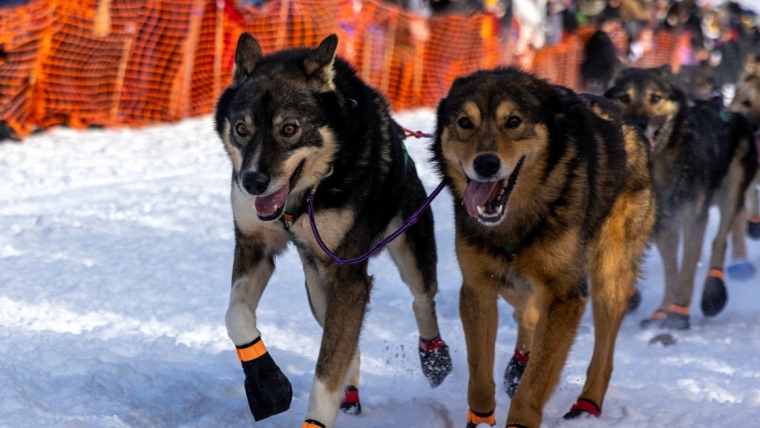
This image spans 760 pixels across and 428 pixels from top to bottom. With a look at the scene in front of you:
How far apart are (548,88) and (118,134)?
5559 millimetres

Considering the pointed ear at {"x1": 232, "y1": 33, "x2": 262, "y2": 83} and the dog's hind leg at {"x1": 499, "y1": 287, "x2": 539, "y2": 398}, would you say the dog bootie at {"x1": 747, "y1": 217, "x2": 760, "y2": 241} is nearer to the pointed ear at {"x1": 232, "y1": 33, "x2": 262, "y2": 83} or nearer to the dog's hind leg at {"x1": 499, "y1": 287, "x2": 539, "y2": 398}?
the dog's hind leg at {"x1": 499, "y1": 287, "x2": 539, "y2": 398}

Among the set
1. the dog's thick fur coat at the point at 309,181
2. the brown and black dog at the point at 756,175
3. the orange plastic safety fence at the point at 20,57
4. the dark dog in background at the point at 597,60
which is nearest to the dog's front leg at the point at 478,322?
the dog's thick fur coat at the point at 309,181

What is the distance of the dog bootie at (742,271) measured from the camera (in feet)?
20.3

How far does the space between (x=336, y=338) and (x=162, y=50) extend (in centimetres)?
593

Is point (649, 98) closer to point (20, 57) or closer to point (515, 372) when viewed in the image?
point (515, 372)

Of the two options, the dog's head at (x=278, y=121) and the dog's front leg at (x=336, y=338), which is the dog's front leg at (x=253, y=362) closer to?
the dog's front leg at (x=336, y=338)

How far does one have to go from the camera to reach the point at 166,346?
4.12 meters

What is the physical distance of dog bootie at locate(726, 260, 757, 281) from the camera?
620cm

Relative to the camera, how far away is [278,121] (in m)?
3.05

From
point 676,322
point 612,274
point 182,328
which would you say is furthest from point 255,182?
point 676,322

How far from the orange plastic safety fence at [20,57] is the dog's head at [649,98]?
186 inches

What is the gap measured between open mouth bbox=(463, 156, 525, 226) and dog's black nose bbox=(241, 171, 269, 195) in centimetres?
67

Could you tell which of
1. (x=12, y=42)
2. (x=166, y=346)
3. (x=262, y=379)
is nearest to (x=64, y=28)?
(x=12, y=42)

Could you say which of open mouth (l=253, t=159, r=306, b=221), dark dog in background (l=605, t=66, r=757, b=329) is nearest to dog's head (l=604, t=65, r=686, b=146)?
dark dog in background (l=605, t=66, r=757, b=329)
